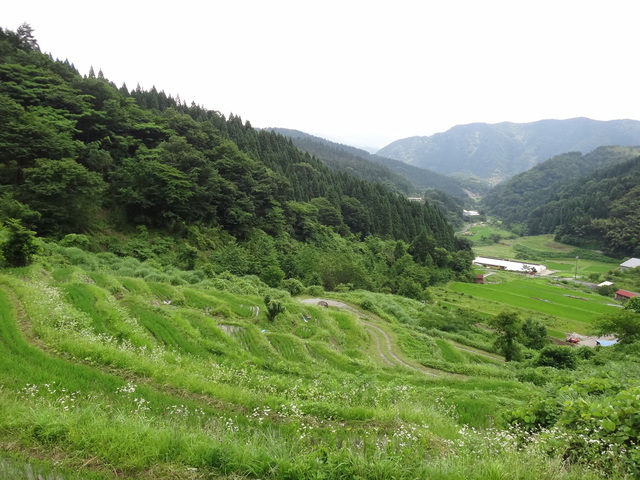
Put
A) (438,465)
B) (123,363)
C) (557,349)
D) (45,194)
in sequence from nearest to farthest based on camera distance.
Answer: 1. (438,465)
2. (123,363)
3. (557,349)
4. (45,194)

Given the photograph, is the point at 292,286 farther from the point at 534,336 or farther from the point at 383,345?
the point at 534,336

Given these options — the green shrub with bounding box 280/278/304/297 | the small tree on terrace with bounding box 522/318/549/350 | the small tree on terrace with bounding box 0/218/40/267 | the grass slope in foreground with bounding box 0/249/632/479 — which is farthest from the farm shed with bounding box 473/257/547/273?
the small tree on terrace with bounding box 0/218/40/267

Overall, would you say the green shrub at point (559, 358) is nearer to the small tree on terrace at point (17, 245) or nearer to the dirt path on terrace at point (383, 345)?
the dirt path on terrace at point (383, 345)

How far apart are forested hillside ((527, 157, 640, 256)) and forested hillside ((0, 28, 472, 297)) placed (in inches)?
3259

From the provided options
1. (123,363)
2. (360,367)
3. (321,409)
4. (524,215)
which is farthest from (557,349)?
(524,215)

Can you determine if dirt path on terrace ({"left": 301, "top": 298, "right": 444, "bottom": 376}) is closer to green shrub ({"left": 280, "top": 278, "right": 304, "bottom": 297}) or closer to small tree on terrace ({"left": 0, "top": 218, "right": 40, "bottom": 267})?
green shrub ({"left": 280, "top": 278, "right": 304, "bottom": 297})

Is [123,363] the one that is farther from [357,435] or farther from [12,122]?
[12,122]

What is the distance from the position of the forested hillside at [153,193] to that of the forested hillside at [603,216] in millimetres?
82790

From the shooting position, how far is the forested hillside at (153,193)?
29172mm

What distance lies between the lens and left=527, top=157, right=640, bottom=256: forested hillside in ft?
349

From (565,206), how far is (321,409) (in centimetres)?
17102

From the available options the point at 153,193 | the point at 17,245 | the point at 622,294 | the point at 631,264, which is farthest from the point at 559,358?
the point at 631,264

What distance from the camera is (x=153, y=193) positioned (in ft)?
123

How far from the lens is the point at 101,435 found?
181 inches
